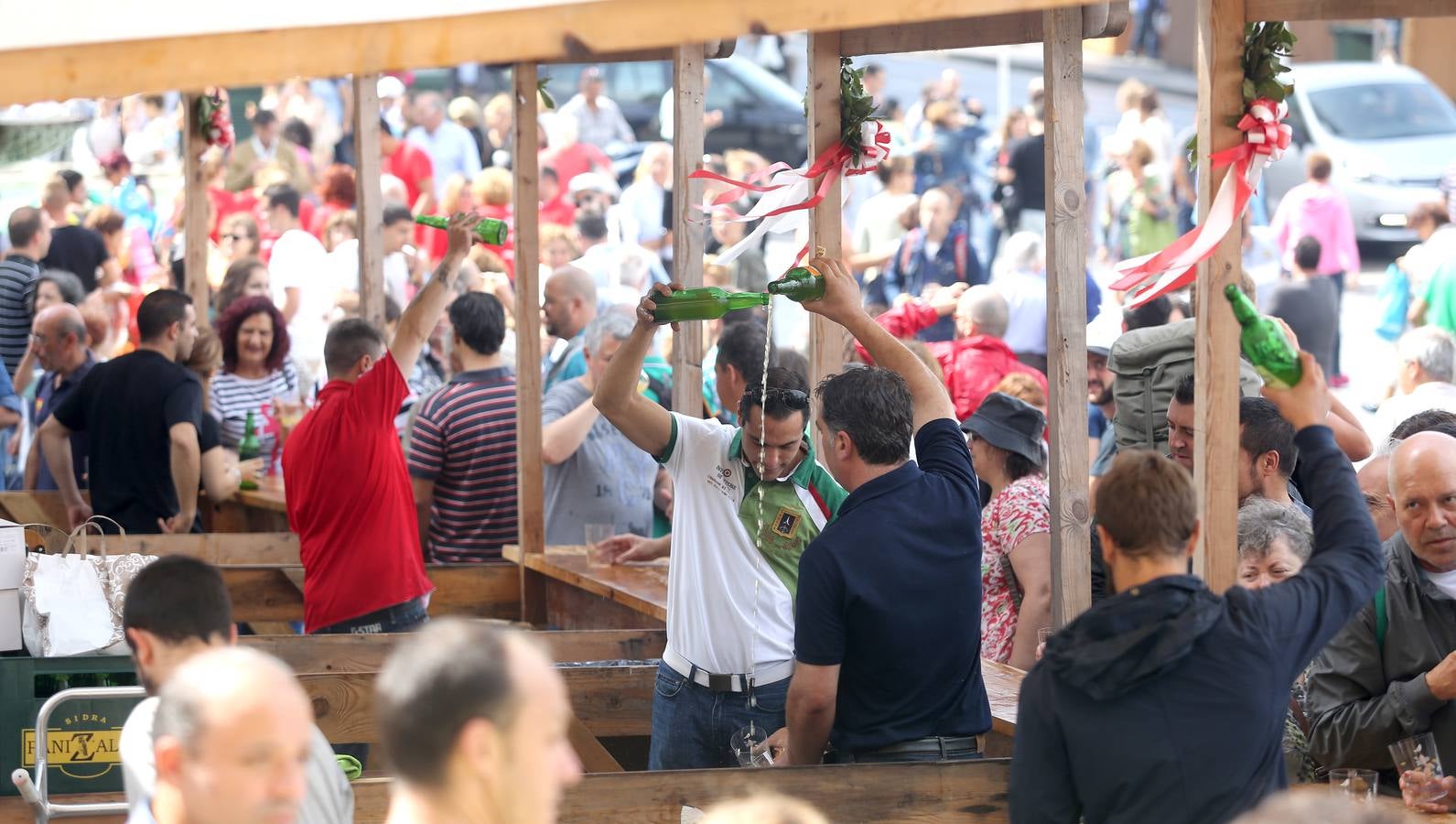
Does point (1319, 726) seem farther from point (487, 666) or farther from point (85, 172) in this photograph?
point (85, 172)

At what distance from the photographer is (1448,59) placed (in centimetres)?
2028

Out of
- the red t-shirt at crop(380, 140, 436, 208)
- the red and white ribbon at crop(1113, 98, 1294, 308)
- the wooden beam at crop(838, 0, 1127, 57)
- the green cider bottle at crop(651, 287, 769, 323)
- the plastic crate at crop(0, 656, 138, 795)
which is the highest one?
the red t-shirt at crop(380, 140, 436, 208)

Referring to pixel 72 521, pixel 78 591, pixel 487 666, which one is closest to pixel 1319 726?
pixel 487 666

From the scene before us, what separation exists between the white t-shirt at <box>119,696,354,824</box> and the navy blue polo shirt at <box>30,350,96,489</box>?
5.52 m

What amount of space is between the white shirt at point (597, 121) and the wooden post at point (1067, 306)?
12.2m

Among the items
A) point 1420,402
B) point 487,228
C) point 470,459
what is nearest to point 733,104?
point 470,459

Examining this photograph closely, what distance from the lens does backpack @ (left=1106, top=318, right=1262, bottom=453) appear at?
19.4 ft

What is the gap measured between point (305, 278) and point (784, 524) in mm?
7555

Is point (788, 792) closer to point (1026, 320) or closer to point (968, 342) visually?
point (968, 342)

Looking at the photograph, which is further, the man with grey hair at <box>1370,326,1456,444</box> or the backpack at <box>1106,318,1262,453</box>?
the man with grey hair at <box>1370,326,1456,444</box>

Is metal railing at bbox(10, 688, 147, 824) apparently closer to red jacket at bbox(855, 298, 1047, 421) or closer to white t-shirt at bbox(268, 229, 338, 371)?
red jacket at bbox(855, 298, 1047, 421)

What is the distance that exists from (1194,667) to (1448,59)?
19302 mm

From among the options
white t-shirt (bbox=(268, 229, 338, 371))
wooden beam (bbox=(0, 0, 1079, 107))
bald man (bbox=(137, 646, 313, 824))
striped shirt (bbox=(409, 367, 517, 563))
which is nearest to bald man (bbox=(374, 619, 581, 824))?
bald man (bbox=(137, 646, 313, 824))

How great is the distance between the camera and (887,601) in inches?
163
